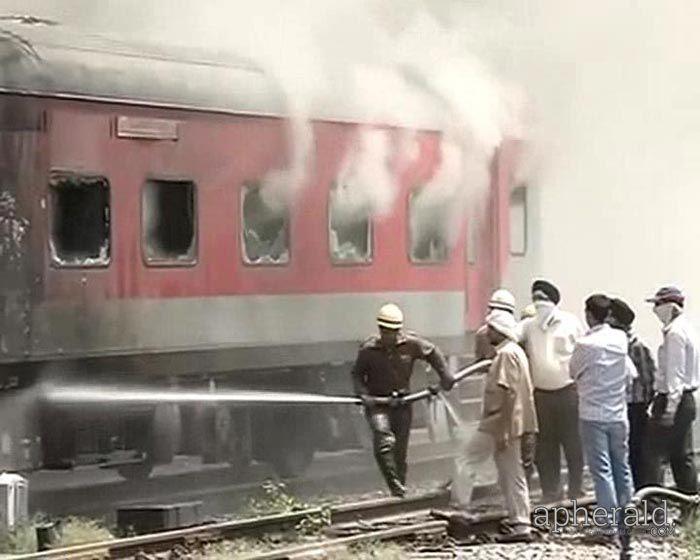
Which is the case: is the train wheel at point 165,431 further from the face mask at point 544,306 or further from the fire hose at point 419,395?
the face mask at point 544,306

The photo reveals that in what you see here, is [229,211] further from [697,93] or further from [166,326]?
[697,93]

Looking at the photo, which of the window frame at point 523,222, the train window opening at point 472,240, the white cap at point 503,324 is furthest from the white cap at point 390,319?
the window frame at point 523,222

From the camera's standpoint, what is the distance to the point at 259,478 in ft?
45.2

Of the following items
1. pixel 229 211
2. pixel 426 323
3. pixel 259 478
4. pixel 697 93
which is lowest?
pixel 259 478

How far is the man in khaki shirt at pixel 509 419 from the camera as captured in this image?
10695mm

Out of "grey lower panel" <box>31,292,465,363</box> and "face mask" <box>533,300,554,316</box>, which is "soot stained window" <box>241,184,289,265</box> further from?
"face mask" <box>533,300,554,316</box>

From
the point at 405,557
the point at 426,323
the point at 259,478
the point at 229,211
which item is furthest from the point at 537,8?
the point at 405,557

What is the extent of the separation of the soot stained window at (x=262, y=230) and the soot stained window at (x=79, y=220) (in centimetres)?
136

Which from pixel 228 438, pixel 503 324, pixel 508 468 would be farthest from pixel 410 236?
pixel 508 468

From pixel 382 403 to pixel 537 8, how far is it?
5122 millimetres

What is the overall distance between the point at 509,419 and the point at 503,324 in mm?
585

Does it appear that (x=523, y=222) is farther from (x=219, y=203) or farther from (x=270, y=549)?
(x=270, y=549)

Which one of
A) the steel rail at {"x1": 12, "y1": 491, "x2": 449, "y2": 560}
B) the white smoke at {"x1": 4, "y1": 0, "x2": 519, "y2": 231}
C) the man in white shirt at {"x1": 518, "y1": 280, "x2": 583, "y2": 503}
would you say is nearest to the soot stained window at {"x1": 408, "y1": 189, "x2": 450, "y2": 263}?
the white smoke at {"x1": 4, "y1": 0, "x2": 519, "y2": 231}

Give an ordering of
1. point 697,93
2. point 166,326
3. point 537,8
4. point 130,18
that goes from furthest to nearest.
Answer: point 697,93
point 537,8
point 130,18
point 166,326
